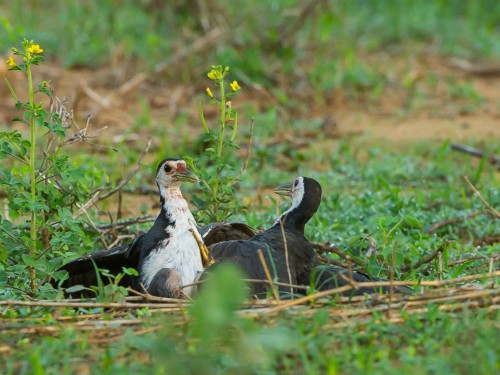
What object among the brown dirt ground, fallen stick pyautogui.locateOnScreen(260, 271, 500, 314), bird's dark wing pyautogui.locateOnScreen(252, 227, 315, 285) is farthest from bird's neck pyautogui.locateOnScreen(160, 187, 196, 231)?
the brown dirt ground

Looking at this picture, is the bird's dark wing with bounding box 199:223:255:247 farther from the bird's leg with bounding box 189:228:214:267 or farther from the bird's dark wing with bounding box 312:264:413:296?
the bird's dark wing with bounding box 312:264:413:296

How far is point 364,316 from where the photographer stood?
4172 millimetres

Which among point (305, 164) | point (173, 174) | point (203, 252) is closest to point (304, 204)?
point (203, 252)

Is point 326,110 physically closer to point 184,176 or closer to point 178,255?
point 184,176

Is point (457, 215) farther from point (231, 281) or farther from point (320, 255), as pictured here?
point (231, 281)

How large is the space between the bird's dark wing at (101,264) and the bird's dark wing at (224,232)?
0.35 meters

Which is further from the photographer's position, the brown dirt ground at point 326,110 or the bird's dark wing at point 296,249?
the brown dirt ground at point 326,110

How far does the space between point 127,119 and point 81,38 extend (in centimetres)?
191

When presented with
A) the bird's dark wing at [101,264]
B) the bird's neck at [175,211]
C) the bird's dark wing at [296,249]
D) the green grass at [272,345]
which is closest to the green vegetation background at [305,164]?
the green grass at [272,345]

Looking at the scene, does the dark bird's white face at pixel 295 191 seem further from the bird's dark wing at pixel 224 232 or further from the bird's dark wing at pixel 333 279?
the bird's dark wing at pixel 333 279

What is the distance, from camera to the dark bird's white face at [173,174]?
525 centimetres

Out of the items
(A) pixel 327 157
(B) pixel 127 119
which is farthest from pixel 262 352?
(B) pixel 127 119

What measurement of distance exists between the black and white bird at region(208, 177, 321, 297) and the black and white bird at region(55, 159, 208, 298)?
149 mm

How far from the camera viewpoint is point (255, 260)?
191 inches
